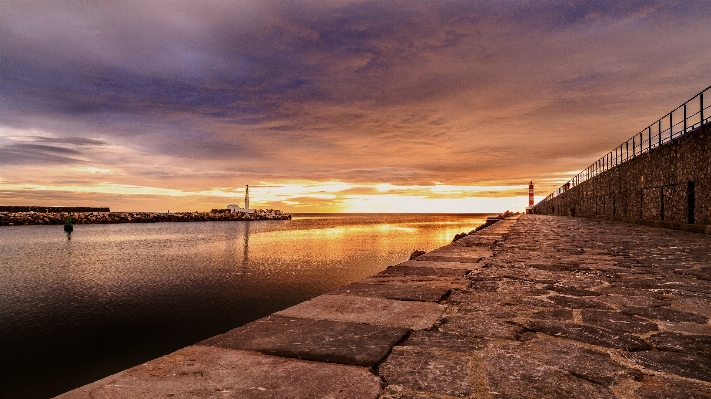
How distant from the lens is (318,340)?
2098mm

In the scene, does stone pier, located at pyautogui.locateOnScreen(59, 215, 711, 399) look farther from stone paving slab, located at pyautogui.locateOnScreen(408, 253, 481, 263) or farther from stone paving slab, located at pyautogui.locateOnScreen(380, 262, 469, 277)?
stone paving slab, located at pyautogui.locateOnScreen(408, 253, 481, 263)

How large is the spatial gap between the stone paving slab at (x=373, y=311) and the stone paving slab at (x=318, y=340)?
0.12 m

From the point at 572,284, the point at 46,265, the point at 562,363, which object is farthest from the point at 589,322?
the point at 46,265

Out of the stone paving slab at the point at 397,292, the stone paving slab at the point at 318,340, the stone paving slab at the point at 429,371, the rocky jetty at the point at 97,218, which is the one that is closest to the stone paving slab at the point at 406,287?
the stone paving slab at the point at 397,292

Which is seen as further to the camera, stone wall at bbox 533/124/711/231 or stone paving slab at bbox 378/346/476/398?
stone wall at bbox 533/124/711/231

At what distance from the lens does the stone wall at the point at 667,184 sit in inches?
376

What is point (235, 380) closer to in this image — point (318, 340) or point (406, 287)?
point (318, 340)

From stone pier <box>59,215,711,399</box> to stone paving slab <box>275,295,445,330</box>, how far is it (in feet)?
0.04

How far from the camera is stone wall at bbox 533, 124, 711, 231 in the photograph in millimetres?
9555

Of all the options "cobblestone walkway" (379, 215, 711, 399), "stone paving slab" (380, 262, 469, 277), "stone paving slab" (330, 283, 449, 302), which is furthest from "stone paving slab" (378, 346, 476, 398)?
"stone paving slab" (380, 262, 469, 277)

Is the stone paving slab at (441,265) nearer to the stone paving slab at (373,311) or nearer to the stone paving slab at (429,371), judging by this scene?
the stone paving slab at (373,311)

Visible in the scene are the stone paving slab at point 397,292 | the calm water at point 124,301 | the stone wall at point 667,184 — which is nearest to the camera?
the stone paving slab at point 397,292

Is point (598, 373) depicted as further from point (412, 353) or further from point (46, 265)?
point (46, 265)

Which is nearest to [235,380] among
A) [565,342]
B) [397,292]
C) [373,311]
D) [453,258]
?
[373,311]
